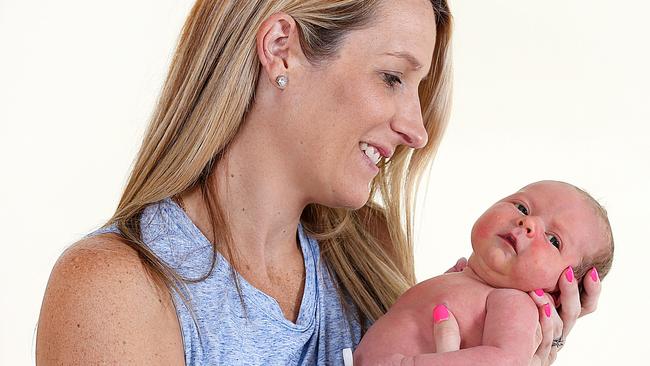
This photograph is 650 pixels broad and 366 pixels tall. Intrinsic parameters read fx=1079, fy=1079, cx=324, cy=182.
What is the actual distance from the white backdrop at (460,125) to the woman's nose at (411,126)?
1.34 m

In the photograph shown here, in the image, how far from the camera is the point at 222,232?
2029 mm

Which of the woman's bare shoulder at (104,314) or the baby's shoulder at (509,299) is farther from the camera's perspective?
the baby's shoulder at (509,299)

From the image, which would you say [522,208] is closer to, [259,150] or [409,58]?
[409,58]

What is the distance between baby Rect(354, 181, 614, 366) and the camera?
1.92 meters

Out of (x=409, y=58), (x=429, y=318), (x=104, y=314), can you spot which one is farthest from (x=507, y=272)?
(x=104, y=314)

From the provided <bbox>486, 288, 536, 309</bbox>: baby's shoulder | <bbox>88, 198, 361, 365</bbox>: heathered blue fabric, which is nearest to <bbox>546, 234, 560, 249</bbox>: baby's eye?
<bbox>486, 288, 536, 309</bbox>: baby's shoulder

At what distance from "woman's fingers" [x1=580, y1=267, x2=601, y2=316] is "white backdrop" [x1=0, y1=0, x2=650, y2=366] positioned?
1336mm

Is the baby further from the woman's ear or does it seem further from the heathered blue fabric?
the woman's ear

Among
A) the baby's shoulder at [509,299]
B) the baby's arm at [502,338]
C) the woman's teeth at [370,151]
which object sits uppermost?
the woman's teeth at [370,151]

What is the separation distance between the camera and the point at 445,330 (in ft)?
6.14

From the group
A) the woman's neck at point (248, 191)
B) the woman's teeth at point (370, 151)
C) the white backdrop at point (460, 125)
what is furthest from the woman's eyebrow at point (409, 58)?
the white backdrop at point (460, 125)

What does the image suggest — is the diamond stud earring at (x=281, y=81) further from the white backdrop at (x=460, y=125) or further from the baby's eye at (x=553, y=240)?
the white backdrop at (x=460, y=125)

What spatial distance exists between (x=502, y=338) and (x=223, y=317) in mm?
502

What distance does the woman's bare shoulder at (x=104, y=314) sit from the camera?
Result: 1.74m
